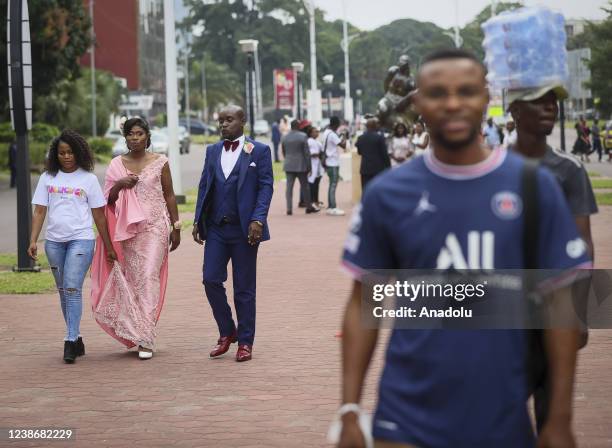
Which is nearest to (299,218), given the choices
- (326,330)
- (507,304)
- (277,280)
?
(277,280)

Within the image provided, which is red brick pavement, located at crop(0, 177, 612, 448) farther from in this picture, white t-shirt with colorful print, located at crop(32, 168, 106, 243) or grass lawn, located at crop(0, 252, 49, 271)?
grass lawn, located at crop(0, 252, 49, 271)

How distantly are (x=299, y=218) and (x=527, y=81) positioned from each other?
16584 mm

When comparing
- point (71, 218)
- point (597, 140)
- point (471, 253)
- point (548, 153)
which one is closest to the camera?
point (471, 253)

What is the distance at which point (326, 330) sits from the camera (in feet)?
31.4

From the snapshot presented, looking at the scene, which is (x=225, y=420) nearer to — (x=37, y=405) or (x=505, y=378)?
(x=37, y=405)

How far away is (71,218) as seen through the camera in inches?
334

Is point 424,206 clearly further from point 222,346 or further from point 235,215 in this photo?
point 222,346

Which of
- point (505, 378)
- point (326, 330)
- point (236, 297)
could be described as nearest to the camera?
point (505, 378)

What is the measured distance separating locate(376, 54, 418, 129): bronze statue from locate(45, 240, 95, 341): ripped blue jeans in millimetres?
15821

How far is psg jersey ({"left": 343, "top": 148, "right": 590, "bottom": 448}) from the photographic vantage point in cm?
300

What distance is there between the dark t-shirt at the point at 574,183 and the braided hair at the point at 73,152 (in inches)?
189

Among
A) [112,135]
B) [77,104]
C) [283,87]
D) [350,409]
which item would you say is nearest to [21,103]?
[350,409]

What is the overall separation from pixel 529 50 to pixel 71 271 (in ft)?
14.3

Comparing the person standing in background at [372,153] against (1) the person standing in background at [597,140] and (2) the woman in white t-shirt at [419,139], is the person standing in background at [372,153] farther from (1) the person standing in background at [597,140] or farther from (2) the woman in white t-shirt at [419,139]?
(1) the person standing in background at [597,140]
